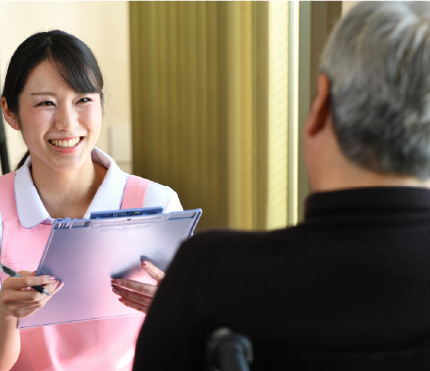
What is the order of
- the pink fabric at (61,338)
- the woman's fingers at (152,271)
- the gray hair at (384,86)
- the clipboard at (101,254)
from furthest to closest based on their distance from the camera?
the pink fabric at (61,338), the woman's fingers at (152,271), the clipboard at (101,254), the gray hair at (384,86)

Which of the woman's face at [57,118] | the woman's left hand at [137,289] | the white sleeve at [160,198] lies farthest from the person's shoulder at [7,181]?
the woman's left hand at [137,289]

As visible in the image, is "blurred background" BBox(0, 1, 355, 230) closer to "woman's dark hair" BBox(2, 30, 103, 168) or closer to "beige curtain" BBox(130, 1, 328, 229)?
"beige curtain" BBox(130, 1, 328, 229)

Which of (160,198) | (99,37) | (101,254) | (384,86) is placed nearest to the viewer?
(384,86)

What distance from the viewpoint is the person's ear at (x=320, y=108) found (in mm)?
777

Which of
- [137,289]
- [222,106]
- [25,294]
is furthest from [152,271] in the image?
[222,106]

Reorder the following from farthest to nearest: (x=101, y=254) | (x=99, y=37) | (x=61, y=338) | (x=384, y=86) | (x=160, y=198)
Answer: (x=99, y=37)
(x=160, y=198)
(x=61, y=338)
(x=101, y=254)
(x=384, y=86)

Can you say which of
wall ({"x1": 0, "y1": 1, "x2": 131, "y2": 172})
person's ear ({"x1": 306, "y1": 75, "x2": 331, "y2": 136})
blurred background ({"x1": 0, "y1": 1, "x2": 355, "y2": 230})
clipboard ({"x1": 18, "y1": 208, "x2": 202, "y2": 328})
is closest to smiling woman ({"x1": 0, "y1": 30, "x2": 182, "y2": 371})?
clipboard ({"x1": 18, "y1": 208, "x2": 202, "y2": 328})

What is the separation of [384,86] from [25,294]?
2.74 ft

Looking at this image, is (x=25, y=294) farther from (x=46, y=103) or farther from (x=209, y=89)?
(x=209, y=89)

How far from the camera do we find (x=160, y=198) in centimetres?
164

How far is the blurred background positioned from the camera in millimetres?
2631

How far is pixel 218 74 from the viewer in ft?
9.35

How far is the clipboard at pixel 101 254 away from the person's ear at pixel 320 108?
0.51 metres

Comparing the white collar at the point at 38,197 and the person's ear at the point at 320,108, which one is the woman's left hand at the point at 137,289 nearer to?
the white collar at the point at 38,197
